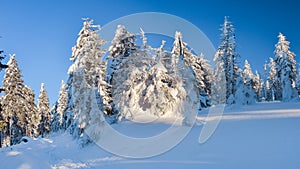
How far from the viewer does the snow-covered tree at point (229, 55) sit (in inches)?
1678

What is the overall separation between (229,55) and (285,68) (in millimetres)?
9582

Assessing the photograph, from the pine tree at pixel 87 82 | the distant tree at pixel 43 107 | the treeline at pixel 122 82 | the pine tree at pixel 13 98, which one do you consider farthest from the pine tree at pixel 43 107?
the pine tree at pixel 87 82

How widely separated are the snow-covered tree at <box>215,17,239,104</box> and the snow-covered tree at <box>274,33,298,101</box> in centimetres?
751

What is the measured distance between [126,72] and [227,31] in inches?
1002

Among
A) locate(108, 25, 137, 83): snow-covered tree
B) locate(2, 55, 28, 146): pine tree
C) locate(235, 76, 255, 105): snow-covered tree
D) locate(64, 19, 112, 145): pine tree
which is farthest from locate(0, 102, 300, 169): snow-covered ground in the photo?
locate(2, 55, 28, 146): pine tree

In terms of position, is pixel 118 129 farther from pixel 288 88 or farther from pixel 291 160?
pixel 288 88

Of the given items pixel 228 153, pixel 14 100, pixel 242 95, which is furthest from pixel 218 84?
pixel 228 153

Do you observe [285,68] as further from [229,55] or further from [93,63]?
[93,63]

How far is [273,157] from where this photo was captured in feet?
33.7

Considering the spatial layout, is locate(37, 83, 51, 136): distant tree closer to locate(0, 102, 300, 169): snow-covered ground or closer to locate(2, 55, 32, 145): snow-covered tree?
locate(2, 55, 32, 145): snow-covered tree

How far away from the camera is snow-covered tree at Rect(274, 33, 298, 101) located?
4072 cm

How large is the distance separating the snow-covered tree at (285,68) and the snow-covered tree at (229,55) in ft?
24.6

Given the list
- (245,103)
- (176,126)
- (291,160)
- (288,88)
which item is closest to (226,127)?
(176,126)

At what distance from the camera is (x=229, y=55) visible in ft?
144
